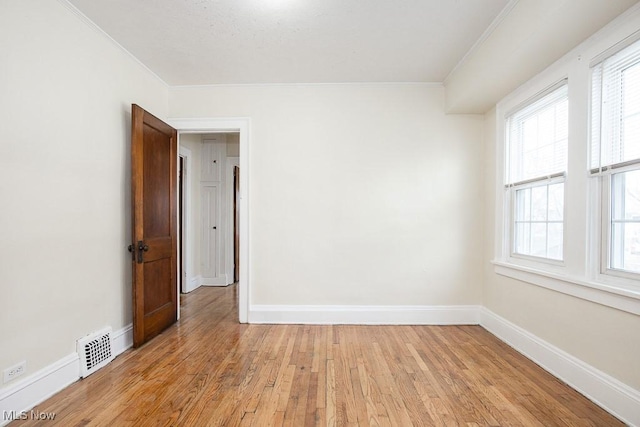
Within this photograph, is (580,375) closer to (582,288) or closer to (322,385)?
(582,288)

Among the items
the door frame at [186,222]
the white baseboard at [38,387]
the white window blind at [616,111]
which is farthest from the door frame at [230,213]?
the white window blind at [616,111]

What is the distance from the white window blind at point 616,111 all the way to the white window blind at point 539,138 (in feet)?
1.00

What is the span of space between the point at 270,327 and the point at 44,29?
121 inches

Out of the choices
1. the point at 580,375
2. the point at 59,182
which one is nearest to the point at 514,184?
the point at 580,375

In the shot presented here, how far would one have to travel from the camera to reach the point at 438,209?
3.55 metres

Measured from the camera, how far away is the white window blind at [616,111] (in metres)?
1.88

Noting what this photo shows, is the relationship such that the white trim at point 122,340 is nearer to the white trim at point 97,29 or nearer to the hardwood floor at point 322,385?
the hardwood floor at point 322,385

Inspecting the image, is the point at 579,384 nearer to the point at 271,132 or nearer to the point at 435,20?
the point at 435,20

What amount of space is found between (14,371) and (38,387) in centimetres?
22

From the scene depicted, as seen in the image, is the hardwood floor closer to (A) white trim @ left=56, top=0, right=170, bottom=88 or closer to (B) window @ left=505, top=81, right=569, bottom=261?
(B) window @ left=505, top=81, right=569, bottom=261

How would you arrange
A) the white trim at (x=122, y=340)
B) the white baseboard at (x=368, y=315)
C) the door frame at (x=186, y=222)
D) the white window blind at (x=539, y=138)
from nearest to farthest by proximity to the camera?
the white window blind at (x=539, y=138)
the white trim at (x=122, y=340)
the white baseboard at (x=368, y=315)
the door frame at (x=186, y=222)

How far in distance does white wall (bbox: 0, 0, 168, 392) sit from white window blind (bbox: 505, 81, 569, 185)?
367 centimetres

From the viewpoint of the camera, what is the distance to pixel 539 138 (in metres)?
2.74

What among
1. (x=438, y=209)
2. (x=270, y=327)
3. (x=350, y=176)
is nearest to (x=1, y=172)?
(x=270, y=327)
